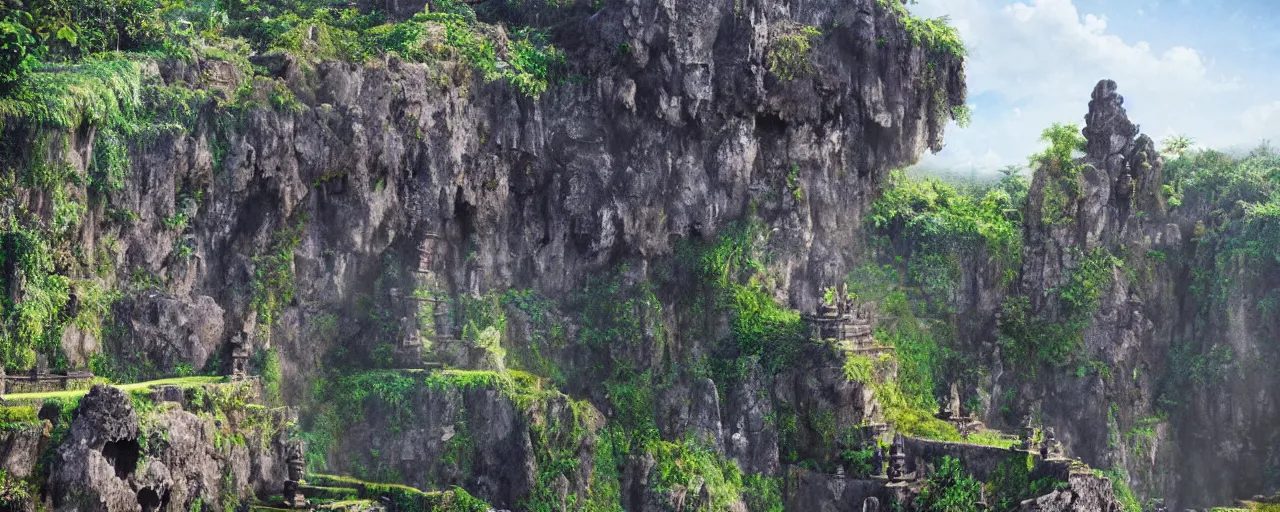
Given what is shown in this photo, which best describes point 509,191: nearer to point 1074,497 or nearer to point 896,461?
point 896,461

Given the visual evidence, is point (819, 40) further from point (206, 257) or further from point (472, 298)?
point (206, 257)

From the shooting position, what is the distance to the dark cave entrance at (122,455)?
34.9 meters

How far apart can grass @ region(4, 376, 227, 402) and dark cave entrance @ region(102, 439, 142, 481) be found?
4.64ft

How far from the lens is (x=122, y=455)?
35.1 meters

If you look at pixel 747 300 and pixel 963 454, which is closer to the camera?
pixel 963 454

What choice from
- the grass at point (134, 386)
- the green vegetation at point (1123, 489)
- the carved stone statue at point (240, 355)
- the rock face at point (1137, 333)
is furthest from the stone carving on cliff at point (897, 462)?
the grass at point (134, 386)

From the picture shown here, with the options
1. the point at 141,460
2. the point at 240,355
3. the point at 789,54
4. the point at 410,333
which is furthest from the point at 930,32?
the point at 141,460

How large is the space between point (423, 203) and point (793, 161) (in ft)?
44.5

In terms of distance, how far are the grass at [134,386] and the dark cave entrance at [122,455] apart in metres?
1.42

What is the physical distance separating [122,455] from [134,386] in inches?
124

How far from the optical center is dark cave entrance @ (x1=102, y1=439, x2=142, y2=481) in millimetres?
34906

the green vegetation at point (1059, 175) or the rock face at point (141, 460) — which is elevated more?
the green vegetation at point (1059, 175)

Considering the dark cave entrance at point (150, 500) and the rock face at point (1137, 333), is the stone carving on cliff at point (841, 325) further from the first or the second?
the dark cave entrance at point (150, 500)

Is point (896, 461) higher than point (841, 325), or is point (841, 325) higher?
point (841, 325)
